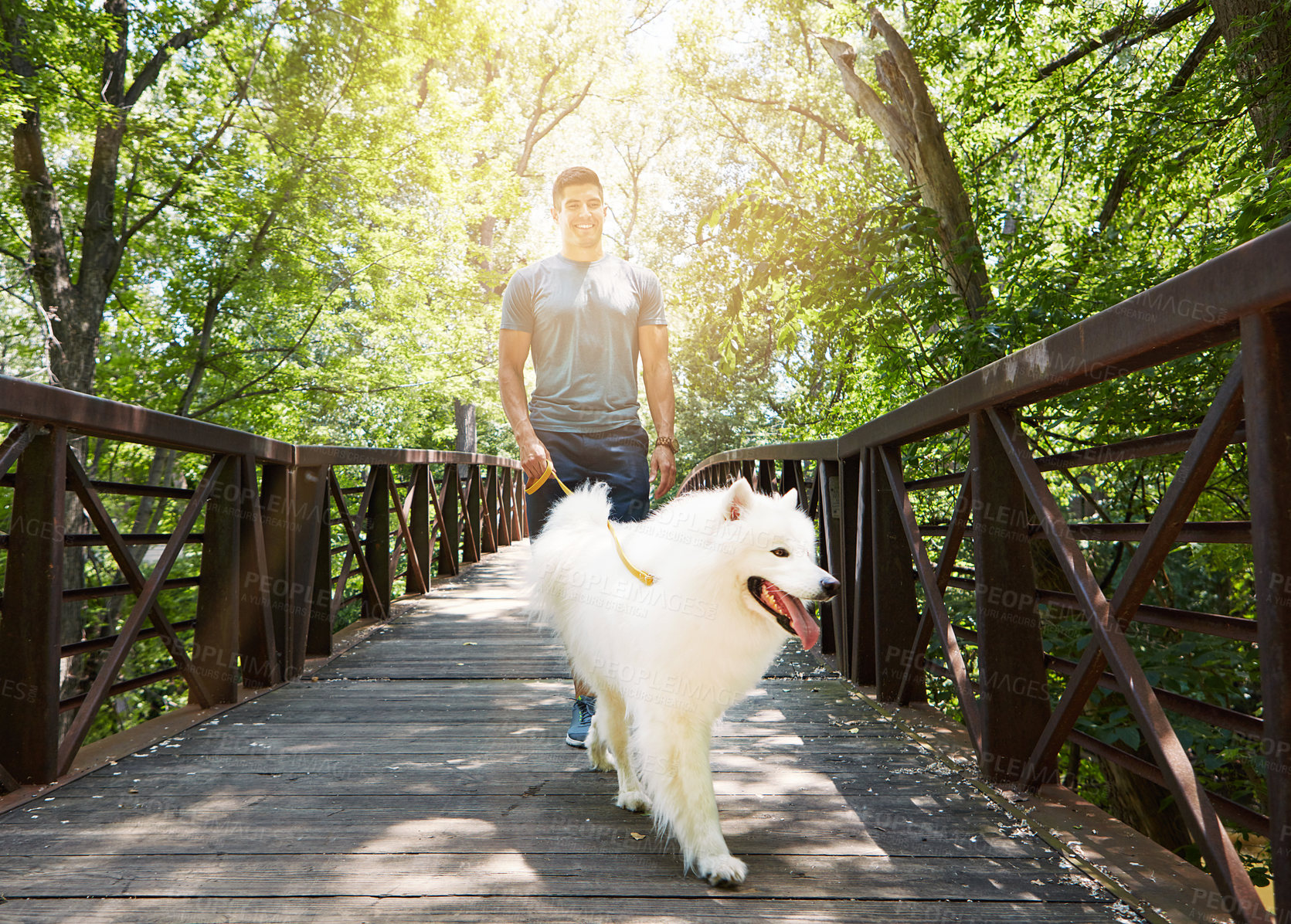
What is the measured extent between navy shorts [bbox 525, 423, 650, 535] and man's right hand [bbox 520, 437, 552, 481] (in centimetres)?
13

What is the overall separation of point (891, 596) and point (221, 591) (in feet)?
9.55

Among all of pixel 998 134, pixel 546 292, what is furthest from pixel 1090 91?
pixel 546 292

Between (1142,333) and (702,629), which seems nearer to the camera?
(1142,333)

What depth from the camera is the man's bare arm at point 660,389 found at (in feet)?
10.3

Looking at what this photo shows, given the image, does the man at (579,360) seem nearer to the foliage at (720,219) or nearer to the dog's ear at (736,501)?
the dog's ear at (736,501)

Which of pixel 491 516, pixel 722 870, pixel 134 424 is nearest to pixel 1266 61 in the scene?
pixel 722 870

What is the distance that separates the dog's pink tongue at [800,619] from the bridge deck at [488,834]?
0.59 m

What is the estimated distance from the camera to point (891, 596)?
11.1 ft

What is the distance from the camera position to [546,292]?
301 centimetres

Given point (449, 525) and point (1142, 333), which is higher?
point (1142, 333)

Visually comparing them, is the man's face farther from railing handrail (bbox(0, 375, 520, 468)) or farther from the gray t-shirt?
railing handrail (bbox(0, 375, 520, 468))

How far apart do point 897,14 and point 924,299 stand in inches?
463

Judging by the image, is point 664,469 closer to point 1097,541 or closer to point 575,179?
point 575,179

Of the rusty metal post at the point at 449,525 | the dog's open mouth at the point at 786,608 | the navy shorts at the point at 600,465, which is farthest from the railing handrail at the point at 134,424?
the rusty metal post at the point at 449,525
